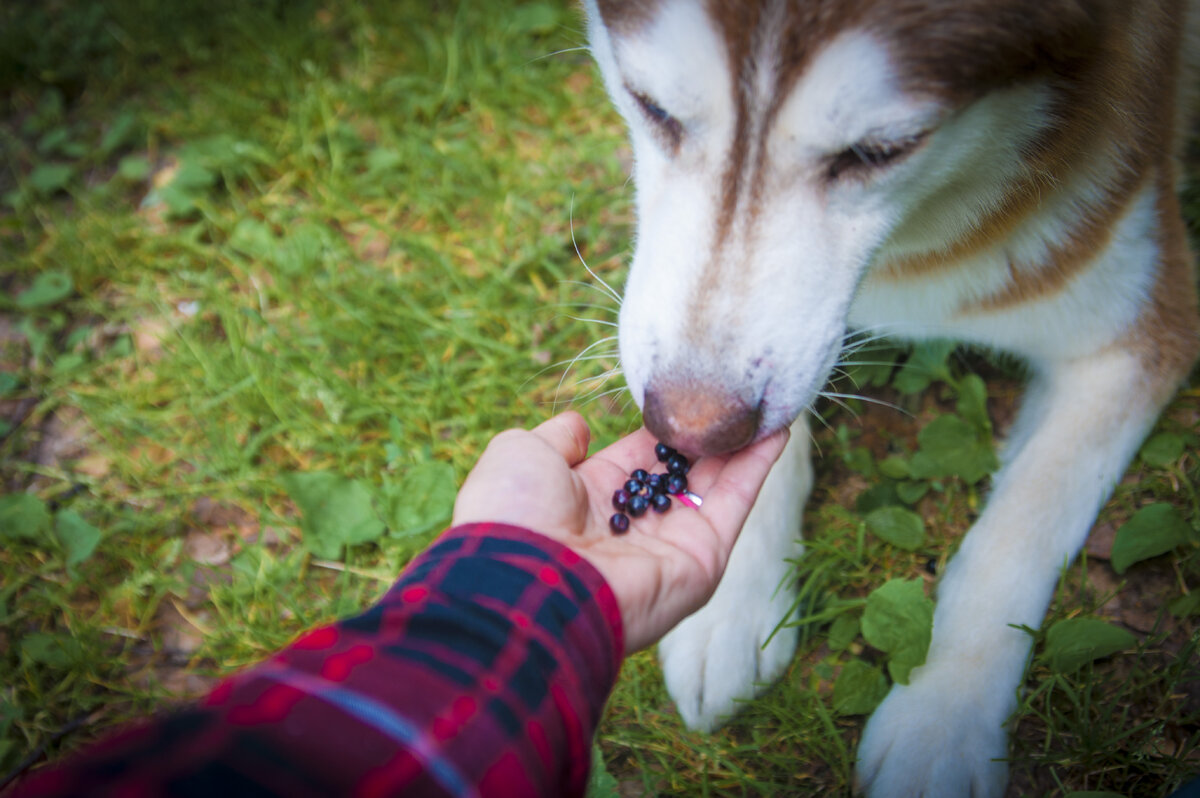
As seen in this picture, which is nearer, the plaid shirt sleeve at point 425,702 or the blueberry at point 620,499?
the plaid shirt sleeve at point 425,702

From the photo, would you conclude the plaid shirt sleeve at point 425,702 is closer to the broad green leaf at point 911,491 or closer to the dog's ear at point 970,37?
the dog's ear at point 970,37

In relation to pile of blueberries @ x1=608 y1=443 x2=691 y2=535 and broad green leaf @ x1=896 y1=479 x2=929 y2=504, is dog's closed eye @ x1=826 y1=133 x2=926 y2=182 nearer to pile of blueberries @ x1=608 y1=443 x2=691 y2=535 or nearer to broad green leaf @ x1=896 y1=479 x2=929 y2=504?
pile of blueberries @ x1=608 y1=443 x2=691 y2=535

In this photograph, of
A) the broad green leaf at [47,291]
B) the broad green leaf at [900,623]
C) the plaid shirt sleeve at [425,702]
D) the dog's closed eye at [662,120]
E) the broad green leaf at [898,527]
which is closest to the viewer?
the plaid shirt sleeve at [425,702]

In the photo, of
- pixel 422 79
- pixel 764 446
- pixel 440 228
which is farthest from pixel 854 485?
pixel 422 79

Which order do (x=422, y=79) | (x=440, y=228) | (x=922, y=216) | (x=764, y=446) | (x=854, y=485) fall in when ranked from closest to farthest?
(x=764, y=446) < (x=922, y=216) < (x=854, y=485) < (x=440, y=228) < (x=422, y=79)

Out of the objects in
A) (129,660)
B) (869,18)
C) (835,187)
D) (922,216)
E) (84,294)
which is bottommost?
(129,660)

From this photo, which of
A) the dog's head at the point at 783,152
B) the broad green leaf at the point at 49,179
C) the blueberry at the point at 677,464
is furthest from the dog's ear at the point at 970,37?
the broad green leaf at the point at 49,179

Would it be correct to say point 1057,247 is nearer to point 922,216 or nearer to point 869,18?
point 922,216

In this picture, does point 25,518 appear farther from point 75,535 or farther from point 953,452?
point 953,452
